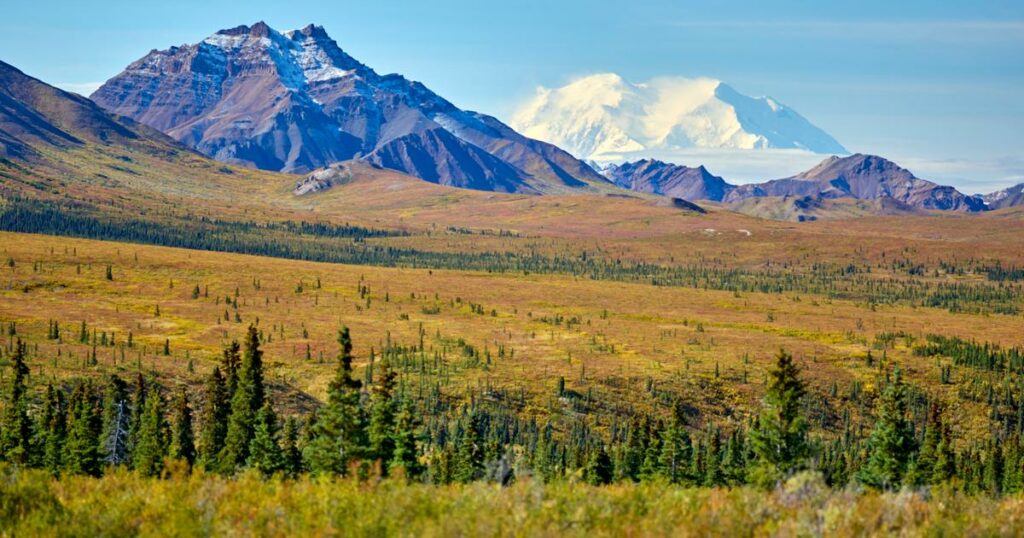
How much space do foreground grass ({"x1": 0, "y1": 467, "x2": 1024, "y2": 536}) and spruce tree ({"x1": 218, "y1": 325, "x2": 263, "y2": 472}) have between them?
35.6 m

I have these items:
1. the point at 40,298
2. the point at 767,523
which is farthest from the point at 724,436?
the point at 40,298

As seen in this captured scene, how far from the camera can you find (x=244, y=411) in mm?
56438

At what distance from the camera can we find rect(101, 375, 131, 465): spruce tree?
6241cm

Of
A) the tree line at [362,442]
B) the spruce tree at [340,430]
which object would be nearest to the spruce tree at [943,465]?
the tree line at [362,442]

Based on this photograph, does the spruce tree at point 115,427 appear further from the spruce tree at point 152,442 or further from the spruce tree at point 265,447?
the spruce tree at point 265,447

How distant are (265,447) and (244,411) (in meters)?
3.65

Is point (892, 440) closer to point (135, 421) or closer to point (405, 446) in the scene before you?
point (405, 446)

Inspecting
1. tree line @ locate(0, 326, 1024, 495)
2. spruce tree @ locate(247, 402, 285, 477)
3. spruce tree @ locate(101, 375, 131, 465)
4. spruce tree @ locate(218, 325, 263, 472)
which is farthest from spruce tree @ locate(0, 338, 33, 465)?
spruce tree @ locate(247, 402, 285, 477)

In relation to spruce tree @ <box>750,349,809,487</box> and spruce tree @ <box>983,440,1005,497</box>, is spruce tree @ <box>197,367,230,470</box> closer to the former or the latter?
spruce tree @ <box>750,349,809,487</box>

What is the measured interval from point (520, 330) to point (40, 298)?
99.1 meters

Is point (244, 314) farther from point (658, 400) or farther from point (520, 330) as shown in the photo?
point (658, 400)

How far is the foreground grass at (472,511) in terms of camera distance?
56.4 ft

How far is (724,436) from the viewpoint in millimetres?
128375

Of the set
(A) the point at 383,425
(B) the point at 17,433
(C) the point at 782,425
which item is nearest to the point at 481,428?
(B) the point at 17,433
